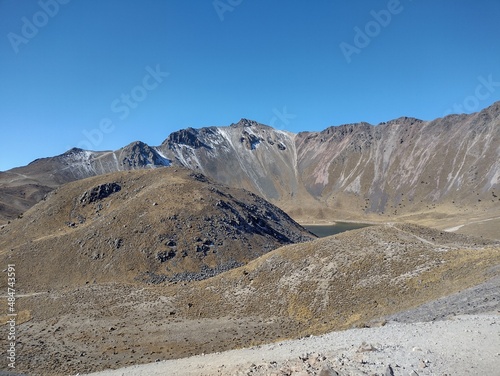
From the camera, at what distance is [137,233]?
59.4 m

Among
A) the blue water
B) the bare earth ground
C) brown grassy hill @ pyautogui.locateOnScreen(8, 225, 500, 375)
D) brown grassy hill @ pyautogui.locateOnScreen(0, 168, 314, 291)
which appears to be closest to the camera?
the bare earth ground

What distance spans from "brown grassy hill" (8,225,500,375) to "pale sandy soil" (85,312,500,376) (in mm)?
5273

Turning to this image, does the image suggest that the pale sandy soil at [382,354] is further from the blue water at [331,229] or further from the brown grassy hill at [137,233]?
the blue water at [331,229]

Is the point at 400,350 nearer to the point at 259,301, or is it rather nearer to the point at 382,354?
the point at 382,354

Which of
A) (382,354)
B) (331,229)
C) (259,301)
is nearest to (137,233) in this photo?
(259,301)

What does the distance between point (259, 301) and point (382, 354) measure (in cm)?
2205

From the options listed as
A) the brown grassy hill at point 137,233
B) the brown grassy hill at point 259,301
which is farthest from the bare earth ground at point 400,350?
the brown grassy hill at point 137,233

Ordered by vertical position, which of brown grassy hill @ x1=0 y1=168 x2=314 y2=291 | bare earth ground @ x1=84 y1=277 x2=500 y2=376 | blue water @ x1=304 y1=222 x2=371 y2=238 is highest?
brown grassy hill @ x1=0 y1=168 x2=314 y2=291

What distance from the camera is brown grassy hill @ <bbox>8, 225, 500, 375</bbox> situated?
2977cm

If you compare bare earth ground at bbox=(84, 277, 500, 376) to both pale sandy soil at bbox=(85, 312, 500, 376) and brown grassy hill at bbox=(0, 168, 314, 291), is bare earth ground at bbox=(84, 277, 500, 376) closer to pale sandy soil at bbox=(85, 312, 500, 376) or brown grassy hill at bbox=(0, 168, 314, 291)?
pale sandy soil at bbox=(85, 312, 500, 376)

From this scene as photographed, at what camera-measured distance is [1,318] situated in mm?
39875

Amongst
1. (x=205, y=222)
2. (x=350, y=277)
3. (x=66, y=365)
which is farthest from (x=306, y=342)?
(x=205, y=222)

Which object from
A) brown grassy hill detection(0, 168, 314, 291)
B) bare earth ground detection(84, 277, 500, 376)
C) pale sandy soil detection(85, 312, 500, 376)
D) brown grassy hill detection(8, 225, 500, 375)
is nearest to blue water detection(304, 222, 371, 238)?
brown grassy hill detection(0, 168, 314, 291)

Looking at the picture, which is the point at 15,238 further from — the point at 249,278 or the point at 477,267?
the point at 477,267
